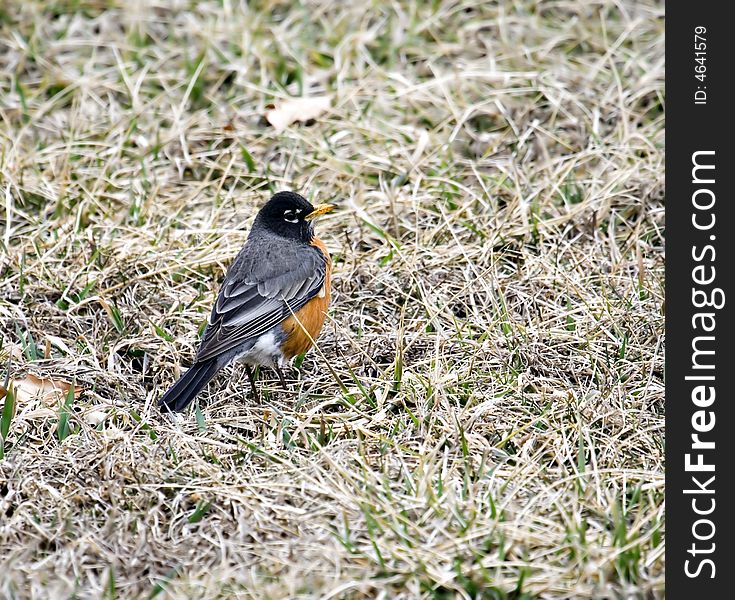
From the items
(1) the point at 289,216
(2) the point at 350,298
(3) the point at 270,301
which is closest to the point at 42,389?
(3) the point at 270,301

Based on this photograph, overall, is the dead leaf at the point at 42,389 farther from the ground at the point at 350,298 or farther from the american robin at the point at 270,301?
the american robin at the point at 270,301

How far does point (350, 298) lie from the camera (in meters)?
5.44

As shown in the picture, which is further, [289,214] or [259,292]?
[289,214]

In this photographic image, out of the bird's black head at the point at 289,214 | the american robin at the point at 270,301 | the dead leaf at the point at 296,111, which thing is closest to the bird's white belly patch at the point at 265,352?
the american robin at the point at 270,301

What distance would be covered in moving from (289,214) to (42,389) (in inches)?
59.4

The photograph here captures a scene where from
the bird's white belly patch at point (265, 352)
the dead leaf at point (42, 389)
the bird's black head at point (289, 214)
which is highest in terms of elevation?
the bird's black head at point (289, 214)

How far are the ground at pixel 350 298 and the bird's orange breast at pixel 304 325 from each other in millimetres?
129

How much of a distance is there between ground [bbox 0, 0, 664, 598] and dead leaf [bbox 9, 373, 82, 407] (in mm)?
17

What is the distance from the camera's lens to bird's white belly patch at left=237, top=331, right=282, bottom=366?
4836 mm

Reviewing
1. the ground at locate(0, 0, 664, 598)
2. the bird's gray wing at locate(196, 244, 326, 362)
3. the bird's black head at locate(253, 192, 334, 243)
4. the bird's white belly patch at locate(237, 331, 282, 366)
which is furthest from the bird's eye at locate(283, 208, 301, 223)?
the bird's white belly patch at locate(237, 331, 282, 366)

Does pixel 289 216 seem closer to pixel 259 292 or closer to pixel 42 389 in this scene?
pixel 259 292

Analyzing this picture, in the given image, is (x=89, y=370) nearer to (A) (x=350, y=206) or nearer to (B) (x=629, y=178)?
(A) (x=350, y=206)

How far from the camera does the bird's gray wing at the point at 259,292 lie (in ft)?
15.4


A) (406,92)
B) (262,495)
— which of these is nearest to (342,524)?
(262,495)
